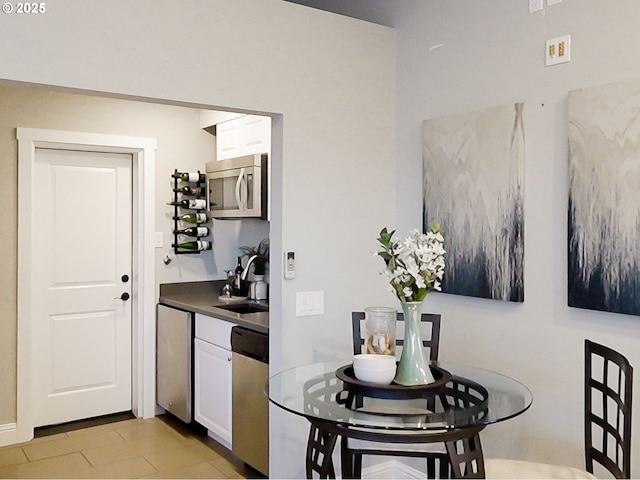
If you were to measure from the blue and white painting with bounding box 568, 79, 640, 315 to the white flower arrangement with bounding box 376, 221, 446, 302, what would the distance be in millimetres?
667

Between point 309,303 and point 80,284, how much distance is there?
6.86 ft

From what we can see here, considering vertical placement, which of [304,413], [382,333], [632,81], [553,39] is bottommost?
[304,413]

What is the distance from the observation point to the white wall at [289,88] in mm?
2357

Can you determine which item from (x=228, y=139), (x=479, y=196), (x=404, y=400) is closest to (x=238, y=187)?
(x=228, y=139)

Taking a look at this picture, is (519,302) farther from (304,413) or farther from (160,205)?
(160,205)

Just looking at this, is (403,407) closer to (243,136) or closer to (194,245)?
(243,136)

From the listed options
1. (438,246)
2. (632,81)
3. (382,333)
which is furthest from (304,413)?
(632,81)

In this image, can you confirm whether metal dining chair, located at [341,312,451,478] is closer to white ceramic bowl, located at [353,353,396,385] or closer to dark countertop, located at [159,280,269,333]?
white ceramic bowl, located at [353,353,396,385]

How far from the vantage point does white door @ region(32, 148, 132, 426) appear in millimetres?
4090

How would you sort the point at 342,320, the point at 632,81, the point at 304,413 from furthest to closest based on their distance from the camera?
the point at 342,320 → the point at 632,81 → the point at 304,413

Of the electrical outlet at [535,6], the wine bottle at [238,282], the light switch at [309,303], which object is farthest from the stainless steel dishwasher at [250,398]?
the electrical outlet at [535,6]

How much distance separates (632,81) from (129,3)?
6.59ft

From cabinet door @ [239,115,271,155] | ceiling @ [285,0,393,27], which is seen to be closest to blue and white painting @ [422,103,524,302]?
ceiling @ [285,0,393,27]

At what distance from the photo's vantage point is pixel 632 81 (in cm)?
220
